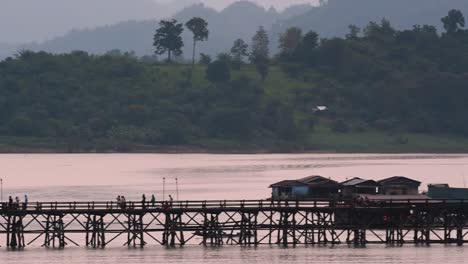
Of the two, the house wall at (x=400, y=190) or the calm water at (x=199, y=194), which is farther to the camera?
the house wall at (x=400, y=190)

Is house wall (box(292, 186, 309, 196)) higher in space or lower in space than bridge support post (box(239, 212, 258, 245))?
higher

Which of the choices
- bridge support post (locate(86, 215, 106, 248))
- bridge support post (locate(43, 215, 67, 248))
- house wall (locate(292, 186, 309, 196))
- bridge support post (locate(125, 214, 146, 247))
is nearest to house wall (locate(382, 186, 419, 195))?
house wall (locate(292, 186, 309, 196))

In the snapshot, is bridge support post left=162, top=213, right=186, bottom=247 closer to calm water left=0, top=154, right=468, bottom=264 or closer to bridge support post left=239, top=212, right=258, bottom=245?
calm water left=0, top=154, right=468, bottom=264

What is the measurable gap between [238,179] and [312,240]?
3499 inches

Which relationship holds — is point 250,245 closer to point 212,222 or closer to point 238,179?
point 212,222

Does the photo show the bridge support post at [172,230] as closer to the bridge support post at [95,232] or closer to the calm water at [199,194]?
the calm water at [199,194]

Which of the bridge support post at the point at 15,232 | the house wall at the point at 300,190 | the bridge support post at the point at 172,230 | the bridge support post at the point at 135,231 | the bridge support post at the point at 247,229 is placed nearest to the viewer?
the bridge support post at the point at 135,231

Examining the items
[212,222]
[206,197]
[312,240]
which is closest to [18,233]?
[212,222]

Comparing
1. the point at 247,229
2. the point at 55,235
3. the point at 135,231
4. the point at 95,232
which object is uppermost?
the point at 247,229

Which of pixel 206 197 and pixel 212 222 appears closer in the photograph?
pixel 212 222

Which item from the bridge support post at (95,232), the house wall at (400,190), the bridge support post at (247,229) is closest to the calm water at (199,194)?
the bridge support post at (95,232)

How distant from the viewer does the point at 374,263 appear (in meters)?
83.6

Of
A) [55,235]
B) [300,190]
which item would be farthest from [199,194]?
[55,235]

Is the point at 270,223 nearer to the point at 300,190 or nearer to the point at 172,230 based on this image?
the point at 172,230
